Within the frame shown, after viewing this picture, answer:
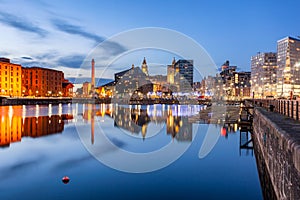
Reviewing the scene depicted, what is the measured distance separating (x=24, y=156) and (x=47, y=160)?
198cm

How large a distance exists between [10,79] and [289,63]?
14805 centimetres

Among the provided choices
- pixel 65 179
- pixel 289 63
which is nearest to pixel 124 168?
pixel 65 179

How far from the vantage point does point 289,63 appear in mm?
167000

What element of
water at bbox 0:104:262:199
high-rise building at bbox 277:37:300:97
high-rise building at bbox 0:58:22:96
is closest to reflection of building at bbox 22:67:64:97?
high-rise building at bbox 0:58:22:96

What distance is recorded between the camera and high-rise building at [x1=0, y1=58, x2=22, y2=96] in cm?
12256

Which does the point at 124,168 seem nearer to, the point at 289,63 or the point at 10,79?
the point at 10,79

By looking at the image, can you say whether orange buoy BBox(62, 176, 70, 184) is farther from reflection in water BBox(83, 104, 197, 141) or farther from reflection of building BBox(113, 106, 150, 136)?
reflection of building BBox(113, 106, 150, 136)

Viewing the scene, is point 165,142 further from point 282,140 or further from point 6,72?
point 6,72

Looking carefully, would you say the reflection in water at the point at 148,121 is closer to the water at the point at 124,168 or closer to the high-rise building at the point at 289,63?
the water at the point at 124,168

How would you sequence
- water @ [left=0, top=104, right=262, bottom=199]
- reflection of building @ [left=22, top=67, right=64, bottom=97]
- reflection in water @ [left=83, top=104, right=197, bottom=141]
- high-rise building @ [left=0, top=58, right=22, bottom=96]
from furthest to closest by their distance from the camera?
reflection of building @ [left=22, top=67, right=64, bottom=97] → high-rise building @ [left=0, top=58, right=22, bottom=96] → reflection in water @ [left=83, top=104, right=197, bottom=141] → water @ [left=0, top=104, right=262, bottom=199]

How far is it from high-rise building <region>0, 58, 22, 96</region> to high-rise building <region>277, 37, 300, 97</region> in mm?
137014

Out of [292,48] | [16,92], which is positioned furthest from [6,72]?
[292,48]

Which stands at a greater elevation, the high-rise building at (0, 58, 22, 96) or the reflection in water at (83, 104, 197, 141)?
the high-rise building at (0, 58, 22, 96)

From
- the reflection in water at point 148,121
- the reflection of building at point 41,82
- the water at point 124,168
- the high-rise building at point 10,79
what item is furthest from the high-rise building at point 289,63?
the water at point 124,168
